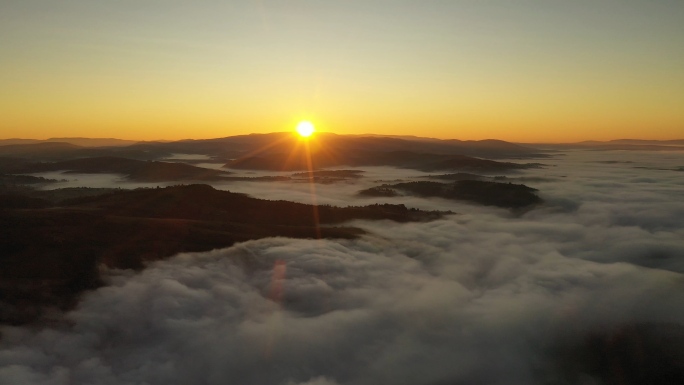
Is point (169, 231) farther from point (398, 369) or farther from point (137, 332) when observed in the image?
point (398, 369)

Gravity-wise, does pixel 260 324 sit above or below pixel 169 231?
below

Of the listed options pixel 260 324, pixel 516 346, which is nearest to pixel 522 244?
pixel 516 346

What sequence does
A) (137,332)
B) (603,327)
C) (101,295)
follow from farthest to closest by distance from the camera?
1. (603,327)
2. (101,295)
3. (137,332)

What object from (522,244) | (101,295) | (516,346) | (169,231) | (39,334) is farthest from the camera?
(522,244)

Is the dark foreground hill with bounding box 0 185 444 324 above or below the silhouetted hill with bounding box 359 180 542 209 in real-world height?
above

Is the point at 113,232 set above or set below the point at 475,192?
above
